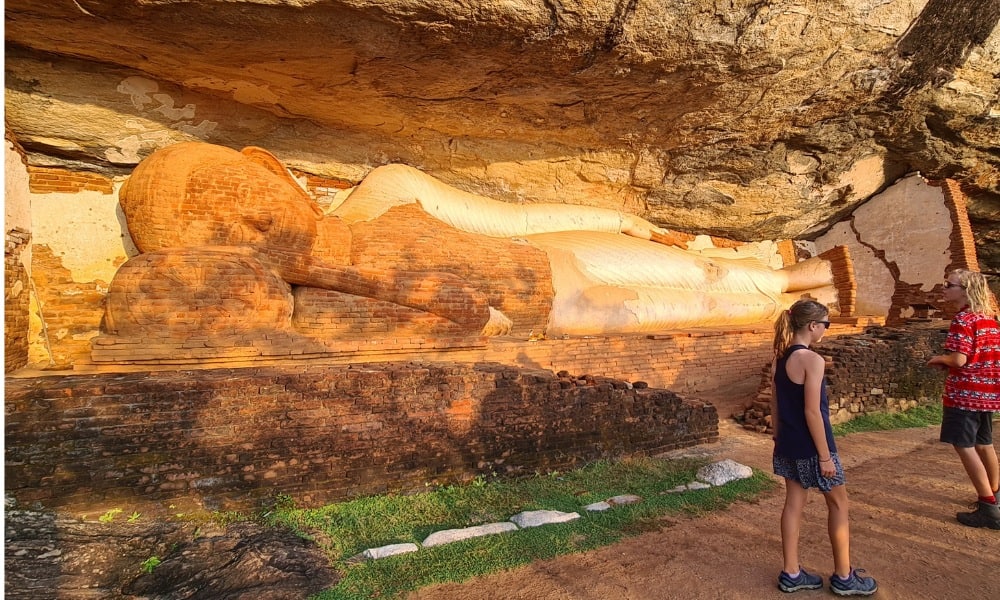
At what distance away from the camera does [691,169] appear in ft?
30.9

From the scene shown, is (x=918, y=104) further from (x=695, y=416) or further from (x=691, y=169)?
(x=695, y=416)

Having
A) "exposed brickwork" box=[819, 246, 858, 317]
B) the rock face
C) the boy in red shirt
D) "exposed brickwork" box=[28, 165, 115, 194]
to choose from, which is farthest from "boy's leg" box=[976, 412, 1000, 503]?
"exposed brickwork" box=[28, 165, 115, 194]

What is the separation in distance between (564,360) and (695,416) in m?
1.72

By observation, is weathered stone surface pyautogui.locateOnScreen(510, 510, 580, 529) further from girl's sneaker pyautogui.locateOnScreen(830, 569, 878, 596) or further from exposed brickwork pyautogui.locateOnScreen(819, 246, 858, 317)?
exposed brickwork pyautogui.locateOnScreen(819, 246, 858, 317)

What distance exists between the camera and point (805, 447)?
2623 millimetres

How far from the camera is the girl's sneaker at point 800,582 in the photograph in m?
2.70

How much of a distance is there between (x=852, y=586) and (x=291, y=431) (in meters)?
3.37

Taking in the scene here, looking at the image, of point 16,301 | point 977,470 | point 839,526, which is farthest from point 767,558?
point 16,301

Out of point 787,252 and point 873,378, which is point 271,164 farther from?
point 787,252

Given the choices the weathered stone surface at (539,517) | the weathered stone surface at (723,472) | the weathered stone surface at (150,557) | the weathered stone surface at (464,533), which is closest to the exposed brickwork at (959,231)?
the weathered stone surface at (723,472)

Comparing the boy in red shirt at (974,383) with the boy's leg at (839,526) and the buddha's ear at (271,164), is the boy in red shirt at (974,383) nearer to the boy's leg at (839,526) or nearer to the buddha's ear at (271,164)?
the boy's leg at (839,526)

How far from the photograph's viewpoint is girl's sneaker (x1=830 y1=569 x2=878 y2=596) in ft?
8.70

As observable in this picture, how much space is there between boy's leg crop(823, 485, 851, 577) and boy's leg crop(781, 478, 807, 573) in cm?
12

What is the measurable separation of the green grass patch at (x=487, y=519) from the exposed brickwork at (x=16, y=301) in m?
3.95
